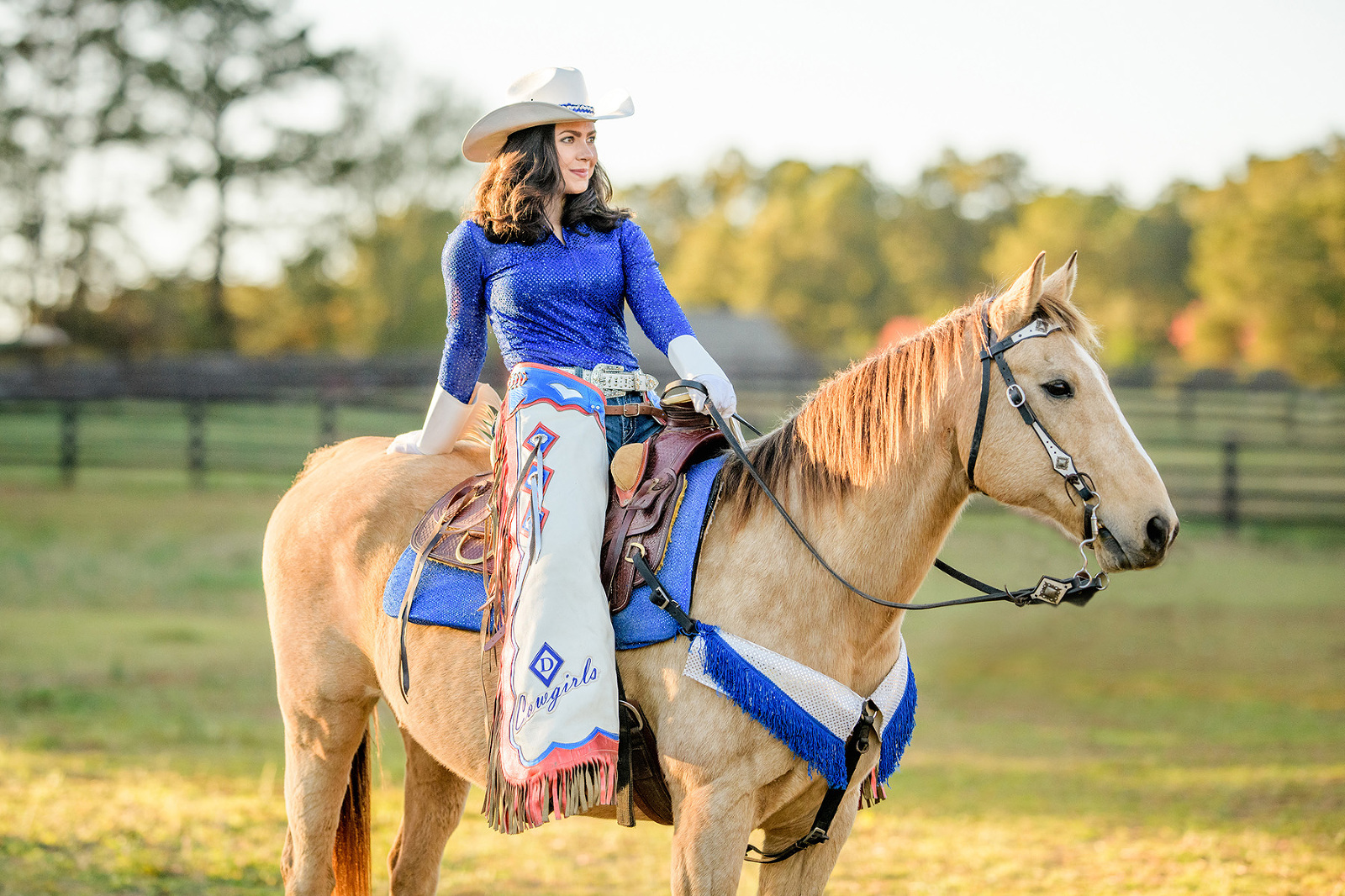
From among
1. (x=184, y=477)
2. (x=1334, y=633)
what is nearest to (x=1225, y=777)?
(x=1334, y=633)

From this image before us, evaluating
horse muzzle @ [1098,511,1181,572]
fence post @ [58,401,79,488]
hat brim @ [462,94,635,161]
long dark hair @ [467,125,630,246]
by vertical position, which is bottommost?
fence post @ [58,401,79,488]

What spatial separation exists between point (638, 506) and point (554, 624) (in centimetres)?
40

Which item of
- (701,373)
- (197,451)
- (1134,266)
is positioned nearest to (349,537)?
(701,373)

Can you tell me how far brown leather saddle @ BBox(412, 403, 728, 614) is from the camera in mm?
2844

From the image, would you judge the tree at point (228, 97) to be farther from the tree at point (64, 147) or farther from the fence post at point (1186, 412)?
the fence post at point (1186, 412)

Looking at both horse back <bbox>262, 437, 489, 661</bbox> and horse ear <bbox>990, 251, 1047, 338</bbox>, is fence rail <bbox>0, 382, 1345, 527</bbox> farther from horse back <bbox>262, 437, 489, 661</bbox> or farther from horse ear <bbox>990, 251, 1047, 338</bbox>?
horse ear <bbox>990, 251, 1047, 338</bbox>

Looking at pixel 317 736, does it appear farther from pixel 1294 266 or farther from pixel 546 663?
pixel 1294 266

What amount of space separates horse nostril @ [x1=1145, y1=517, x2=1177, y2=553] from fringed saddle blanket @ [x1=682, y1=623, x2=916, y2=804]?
32.1 inches

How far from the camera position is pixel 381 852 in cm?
554

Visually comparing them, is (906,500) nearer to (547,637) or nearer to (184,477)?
(547,637)

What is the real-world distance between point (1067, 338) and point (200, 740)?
687 centimetres

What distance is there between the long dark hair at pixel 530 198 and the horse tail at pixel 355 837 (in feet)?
6.43

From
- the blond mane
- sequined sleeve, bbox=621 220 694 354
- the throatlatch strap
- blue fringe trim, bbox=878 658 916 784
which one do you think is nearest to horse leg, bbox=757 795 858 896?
blue fringe trim, bbox=878 658 916 784

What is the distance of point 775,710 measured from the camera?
2.60 metres
